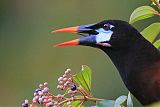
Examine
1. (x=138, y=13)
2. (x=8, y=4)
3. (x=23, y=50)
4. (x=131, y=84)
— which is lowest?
(x=131, y=84)

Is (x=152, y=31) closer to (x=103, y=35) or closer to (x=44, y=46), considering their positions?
(x=103, y=35)

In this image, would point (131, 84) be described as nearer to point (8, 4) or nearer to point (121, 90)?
point (121, 90)

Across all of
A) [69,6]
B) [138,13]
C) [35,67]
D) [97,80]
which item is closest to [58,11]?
[69,6]

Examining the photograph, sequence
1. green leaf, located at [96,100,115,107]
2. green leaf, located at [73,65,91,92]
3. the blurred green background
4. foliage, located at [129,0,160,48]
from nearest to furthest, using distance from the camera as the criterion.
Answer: green leaf, located at [96,100,115,107], green leaf, located at [73,65,91,92], foliage, located at [129,0,160,48], the blurred green background

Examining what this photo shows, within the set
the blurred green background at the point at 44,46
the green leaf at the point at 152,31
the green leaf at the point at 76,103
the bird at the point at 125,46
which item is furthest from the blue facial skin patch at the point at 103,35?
the blurred green background at the point at 44,46

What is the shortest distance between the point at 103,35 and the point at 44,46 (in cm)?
352

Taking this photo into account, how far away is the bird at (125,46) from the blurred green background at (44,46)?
8.10 feet

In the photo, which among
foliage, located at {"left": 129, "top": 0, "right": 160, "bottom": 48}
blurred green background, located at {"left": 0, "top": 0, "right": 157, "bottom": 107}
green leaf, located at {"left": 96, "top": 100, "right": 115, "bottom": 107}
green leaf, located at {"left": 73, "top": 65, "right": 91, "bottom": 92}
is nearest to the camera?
green leaf, located at {"left": 96, "top": 100, "right": 115, "bottom": 107}

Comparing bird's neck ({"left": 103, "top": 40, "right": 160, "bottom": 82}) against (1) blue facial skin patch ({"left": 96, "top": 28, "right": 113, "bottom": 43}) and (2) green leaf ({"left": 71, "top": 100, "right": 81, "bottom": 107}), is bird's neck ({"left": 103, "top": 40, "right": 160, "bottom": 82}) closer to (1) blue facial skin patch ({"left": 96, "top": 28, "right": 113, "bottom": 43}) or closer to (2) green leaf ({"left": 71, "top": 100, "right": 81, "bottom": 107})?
(1) blue facial skin patch ({"left": 96, "top": 28, "right": 113, "bottom": 43})

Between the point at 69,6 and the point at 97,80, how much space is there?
1.14 m

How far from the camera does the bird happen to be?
6.18ft

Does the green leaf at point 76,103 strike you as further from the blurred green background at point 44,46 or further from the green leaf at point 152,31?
the blurred green background at point 44,46

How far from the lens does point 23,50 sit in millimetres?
5477

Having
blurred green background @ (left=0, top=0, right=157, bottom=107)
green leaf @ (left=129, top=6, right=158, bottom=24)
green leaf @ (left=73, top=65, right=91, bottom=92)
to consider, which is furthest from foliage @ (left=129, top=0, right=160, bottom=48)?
blurred green background @ (left=0, top=0, right=157, bottom=107)
